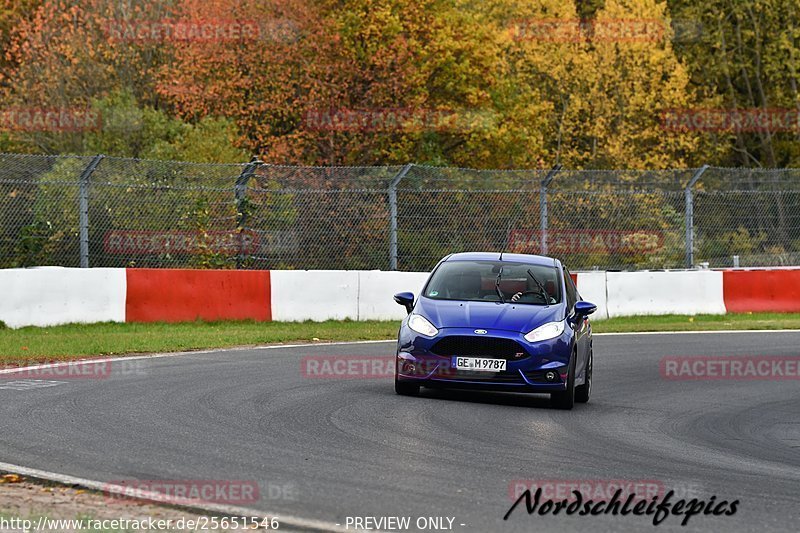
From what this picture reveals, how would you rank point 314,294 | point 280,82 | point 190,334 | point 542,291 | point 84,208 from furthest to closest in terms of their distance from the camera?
point 280,82 → point 314,294 → point 84,208 → point 190,334 → point 542,291

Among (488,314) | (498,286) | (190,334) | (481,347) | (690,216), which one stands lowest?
(190,334)

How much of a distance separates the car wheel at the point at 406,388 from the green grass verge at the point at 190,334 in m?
4.87

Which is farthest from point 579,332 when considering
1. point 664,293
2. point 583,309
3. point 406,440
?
point 664,293

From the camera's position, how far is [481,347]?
12.3 m

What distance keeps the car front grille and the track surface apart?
46 centimetres

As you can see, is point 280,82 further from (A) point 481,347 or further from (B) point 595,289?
(A) point 481,347

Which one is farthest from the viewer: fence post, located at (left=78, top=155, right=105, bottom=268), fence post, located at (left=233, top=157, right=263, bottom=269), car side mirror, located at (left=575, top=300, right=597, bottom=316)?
fence post, located at (left=233, top=157, right=263, bottom=269)

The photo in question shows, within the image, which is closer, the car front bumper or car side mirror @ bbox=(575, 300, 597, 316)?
the car front bumper

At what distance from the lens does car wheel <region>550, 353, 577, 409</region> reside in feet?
40.4

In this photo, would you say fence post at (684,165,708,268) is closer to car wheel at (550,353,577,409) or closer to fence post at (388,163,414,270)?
fence post at (388,163,414,270)

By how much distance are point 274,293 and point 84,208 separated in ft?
10.5

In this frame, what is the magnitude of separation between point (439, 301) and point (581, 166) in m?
46.5

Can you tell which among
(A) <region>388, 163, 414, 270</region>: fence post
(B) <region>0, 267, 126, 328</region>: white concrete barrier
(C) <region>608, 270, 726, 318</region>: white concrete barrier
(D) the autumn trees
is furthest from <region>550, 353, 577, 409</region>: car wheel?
(D) the autumn trees

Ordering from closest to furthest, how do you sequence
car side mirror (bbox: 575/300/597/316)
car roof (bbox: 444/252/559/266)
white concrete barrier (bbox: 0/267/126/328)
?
car side mirror (bbox: 575/300/597/316)
car roof (bbox: 444/252/559/266)
white concrete barrier (bbox: 0/267/126/328)
